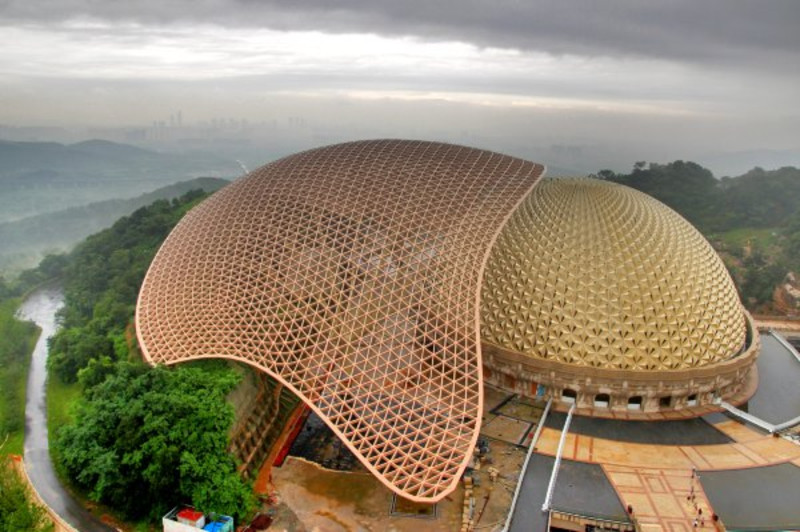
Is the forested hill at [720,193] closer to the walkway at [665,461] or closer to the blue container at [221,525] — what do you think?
the walkway at [665,461]

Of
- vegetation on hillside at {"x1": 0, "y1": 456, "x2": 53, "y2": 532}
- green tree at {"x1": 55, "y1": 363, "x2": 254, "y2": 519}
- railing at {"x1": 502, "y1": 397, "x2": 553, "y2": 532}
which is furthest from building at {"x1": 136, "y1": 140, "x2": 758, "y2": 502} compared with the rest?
vegetation on hillside at {"x1": 0, "y1": 456, "x2": 53, "y2": 532}

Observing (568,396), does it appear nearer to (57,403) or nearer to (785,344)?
(785,344)

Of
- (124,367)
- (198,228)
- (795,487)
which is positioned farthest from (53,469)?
(795,487)

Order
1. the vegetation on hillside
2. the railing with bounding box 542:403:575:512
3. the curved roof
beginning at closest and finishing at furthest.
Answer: the vegetation on hillside → the railing with bounding box 542:403:575:512 → the curved roof

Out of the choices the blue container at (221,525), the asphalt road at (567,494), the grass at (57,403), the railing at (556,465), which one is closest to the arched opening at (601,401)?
the railing at (556,465)

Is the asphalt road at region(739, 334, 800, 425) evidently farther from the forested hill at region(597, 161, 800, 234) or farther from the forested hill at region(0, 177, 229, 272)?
the forested hill at region(0, 177, 229, 272)

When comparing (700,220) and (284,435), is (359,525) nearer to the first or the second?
(284,435)

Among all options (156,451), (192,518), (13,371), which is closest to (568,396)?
(192,518)
